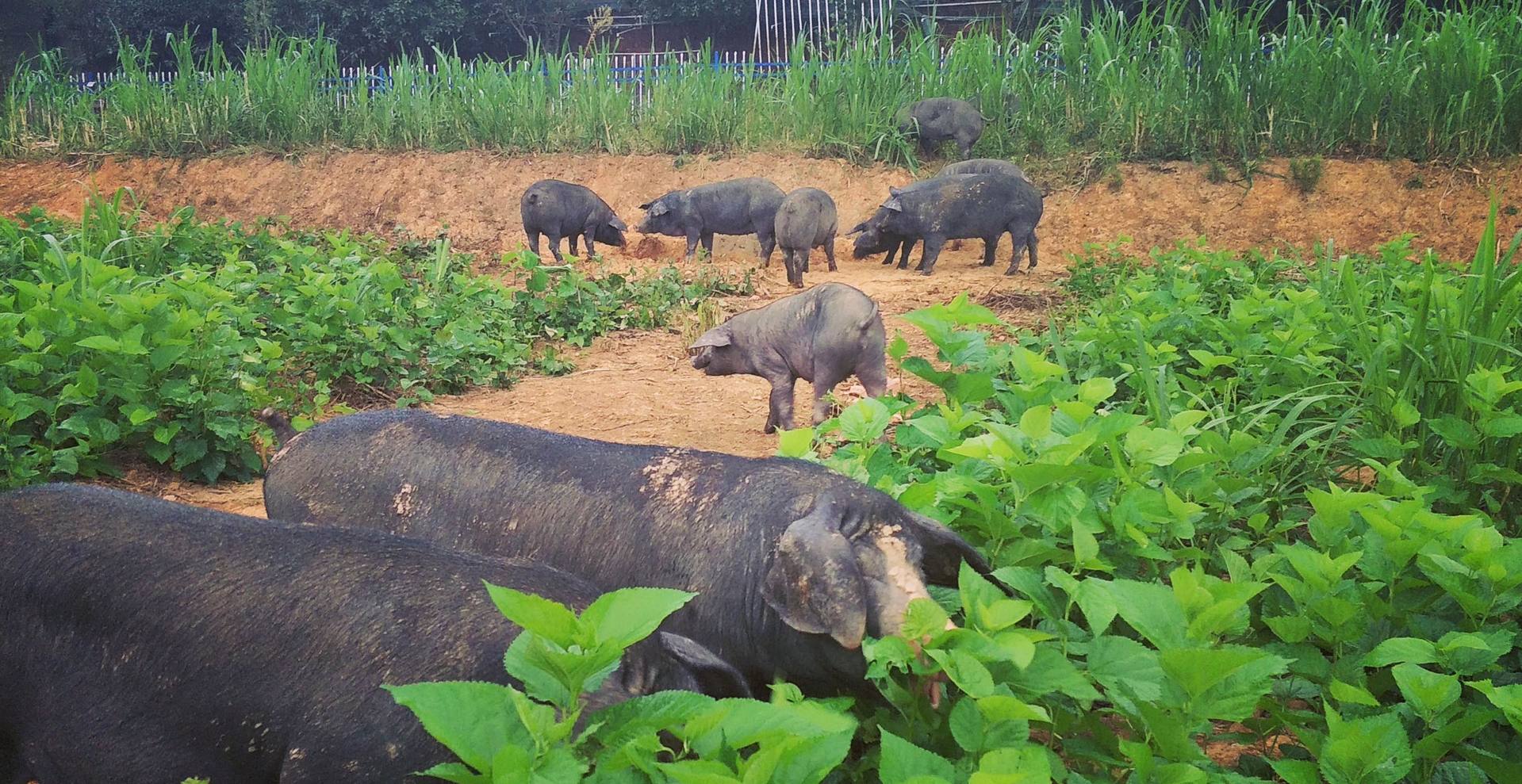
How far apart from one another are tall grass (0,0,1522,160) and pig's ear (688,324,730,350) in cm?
738

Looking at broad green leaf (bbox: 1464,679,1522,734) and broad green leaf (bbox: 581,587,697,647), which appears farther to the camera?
broad green leaf (bbox: 1464,679,1522,734)

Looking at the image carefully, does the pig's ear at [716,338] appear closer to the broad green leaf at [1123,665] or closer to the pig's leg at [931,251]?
the broad green leaf at [1123,665]

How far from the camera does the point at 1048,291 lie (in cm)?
750

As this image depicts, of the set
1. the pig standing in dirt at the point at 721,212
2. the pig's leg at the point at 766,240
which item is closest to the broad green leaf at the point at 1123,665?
the pig standing in dirt at the point at 721,212

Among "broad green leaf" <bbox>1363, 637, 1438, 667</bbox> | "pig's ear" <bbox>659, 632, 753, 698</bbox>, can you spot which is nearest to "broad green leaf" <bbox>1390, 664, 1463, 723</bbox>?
"broad green leaf" <bbox>1363, 637, 1438, 667</bbox>

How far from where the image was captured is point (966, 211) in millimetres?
9234

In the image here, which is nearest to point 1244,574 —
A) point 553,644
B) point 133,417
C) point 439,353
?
point 553,644

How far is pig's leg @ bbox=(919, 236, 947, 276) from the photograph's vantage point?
367 inches

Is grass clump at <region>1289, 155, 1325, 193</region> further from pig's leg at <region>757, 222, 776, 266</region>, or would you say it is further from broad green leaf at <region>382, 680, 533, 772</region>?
broad green leaf at <region>382, 680, 533, 772</region>

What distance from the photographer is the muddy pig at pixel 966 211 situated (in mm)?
9211

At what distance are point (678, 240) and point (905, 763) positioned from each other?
36.9ft

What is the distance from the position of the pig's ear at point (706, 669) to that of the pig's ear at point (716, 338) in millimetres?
3247

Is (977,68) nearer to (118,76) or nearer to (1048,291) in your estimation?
(1048,291)

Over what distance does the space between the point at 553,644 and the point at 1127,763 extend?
94 centimetres
